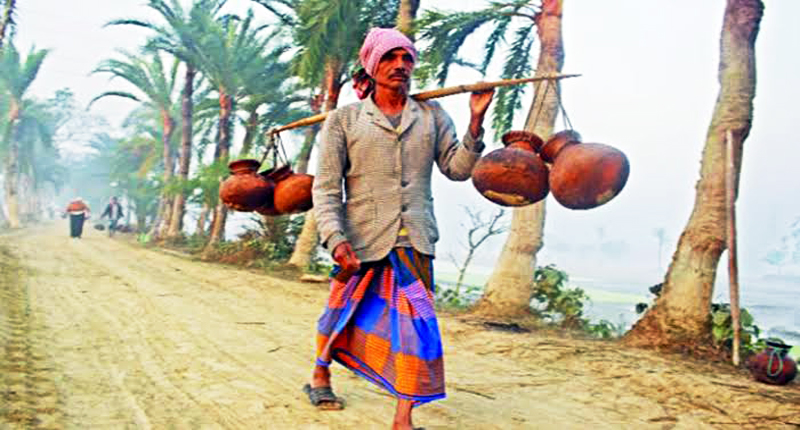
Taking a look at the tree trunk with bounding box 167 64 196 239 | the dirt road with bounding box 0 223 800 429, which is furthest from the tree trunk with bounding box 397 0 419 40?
the tree trunk with bounding box 167 64 196 239

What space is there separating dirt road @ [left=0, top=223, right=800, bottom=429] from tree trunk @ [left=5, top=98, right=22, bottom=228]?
24034 mm

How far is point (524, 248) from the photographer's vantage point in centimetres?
710

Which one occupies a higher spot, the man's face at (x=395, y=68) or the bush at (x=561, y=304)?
the man's face at (x=395, y=68)

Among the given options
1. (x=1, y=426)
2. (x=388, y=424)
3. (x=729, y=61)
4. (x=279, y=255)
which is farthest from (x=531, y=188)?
(x=279, y=255)

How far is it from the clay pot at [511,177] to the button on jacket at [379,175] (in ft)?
0.50

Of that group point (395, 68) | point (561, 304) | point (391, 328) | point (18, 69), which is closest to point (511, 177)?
point (395, 68)

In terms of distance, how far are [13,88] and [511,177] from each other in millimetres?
30868

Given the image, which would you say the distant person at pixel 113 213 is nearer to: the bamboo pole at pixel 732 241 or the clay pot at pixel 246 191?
the clay pot at pixel 246 191

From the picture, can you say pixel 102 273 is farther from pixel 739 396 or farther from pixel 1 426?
pixel 739 396

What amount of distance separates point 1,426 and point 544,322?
581cm

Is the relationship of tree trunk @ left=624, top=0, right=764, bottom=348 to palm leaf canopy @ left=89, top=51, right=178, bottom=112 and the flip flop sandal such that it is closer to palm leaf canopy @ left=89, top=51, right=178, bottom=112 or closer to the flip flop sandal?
the flip flop sandal

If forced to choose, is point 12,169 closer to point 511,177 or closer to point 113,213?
point 113,213

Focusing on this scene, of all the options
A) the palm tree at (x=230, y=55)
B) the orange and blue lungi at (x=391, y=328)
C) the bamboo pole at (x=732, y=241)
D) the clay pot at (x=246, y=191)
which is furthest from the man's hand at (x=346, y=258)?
the palm tree at (x=230, y=55)

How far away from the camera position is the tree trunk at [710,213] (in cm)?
524
